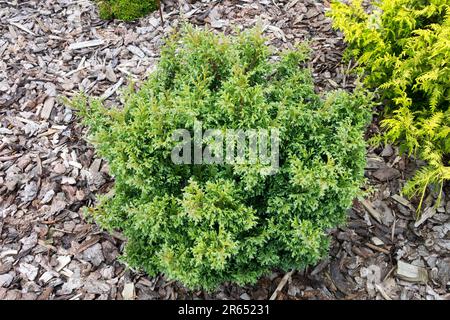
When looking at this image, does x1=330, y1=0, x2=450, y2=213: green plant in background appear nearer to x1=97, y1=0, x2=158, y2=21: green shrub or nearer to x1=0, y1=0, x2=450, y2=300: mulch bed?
x1=0, y1=0, x2=450, y2=300: mulch bed

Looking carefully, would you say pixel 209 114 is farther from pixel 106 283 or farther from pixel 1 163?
pixel 1 163

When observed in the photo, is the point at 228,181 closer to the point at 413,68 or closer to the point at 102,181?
the point at 102,181

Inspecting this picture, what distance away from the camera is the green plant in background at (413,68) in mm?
3678

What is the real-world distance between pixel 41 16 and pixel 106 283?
3595 millimetres

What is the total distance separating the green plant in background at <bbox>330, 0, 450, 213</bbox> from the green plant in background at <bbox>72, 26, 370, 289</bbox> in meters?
0.69

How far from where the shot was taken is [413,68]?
3871 mm

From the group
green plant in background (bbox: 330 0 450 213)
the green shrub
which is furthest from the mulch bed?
green plant in background (bbox: 330 0 450 213)

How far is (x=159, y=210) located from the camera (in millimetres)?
2998

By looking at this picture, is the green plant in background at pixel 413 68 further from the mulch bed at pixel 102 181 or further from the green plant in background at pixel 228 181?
the green plant in background at pixel 228 181

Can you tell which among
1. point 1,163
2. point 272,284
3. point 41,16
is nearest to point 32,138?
point 1,163

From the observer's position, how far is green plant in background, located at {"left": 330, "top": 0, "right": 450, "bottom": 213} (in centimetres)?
368

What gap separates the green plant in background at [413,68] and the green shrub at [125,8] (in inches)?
88.4

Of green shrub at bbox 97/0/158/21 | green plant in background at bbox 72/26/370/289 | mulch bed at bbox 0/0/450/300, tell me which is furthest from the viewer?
green shrub at bbox 97/0/158/21

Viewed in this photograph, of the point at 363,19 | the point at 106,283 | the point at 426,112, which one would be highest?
the point at 363,19
